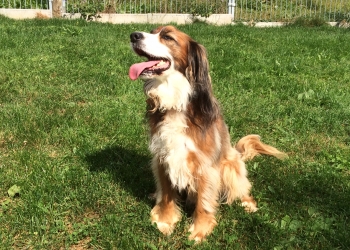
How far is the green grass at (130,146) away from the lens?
296 cm

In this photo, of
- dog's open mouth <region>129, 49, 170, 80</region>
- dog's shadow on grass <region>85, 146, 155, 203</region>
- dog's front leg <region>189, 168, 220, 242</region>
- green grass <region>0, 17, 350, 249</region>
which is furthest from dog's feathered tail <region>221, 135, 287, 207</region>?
dog's open mouth <region>129, 49, 170, 80</region>

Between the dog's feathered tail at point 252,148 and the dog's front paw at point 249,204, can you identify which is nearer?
the dog's front paw at point 249,204

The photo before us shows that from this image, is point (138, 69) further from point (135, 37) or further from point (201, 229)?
point (201, 229)

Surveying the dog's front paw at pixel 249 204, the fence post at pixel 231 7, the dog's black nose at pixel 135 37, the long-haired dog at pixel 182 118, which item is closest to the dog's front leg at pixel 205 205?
the long-haired dog at pixel 182 118

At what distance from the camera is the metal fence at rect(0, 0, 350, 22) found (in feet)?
39.6

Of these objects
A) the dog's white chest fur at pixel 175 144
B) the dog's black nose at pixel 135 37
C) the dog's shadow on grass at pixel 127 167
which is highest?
the dog's black nose at pixel 135 37

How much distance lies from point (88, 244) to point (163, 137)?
0.95 m

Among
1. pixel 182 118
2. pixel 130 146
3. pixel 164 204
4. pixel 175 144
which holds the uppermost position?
pixel 182 118

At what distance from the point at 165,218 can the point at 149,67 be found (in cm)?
120

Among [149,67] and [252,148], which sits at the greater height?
[149,67]

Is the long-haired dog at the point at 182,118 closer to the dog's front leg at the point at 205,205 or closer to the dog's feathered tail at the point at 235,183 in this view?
the dog's front leg at the point at 205,205

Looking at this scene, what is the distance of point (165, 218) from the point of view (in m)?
3.12

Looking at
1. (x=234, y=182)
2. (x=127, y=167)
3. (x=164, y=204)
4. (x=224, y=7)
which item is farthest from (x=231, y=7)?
(x=164, y=204)

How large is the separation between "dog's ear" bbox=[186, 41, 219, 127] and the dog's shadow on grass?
39.1 inches
